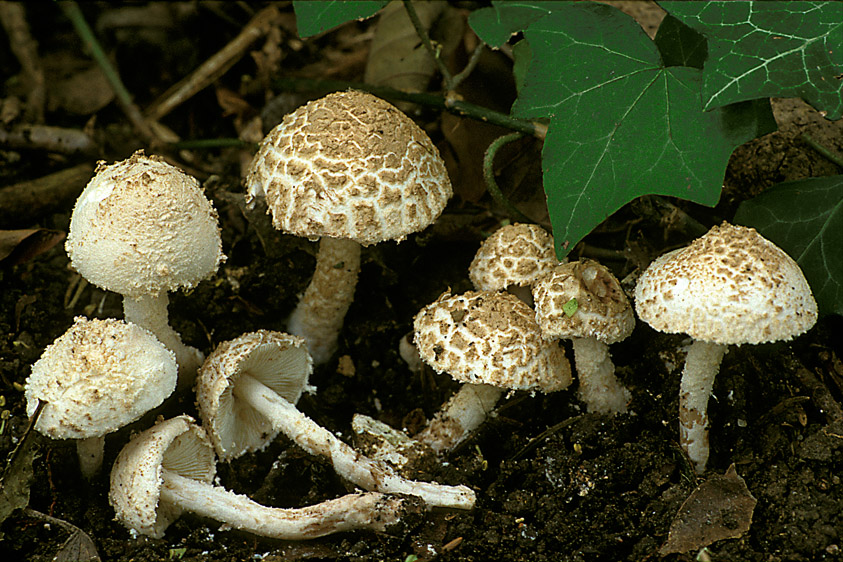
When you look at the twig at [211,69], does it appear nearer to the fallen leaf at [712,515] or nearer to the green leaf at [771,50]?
the green leaf at [771,50]

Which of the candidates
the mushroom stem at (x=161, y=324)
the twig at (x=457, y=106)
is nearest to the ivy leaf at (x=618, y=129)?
the twig at (x=457, y=106)

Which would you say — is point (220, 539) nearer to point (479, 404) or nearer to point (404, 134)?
point (479, 404)

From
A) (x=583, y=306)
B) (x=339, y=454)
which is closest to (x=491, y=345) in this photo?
(x=583, y=306)

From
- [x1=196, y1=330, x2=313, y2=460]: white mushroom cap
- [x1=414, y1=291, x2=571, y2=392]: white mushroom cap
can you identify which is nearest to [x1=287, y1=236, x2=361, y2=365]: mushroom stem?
[x1=196, y1=330, x2=313, y2=460]: white mushroom cap

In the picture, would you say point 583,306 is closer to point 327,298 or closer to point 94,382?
point 327,298

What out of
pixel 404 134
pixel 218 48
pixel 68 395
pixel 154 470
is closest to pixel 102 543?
pixel 154 470

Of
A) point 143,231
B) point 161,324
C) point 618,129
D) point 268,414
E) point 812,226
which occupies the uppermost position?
point 618,129

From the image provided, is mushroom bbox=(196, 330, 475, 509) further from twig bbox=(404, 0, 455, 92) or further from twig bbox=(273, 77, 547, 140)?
twig bbox=(404, 0, 455, 92)
